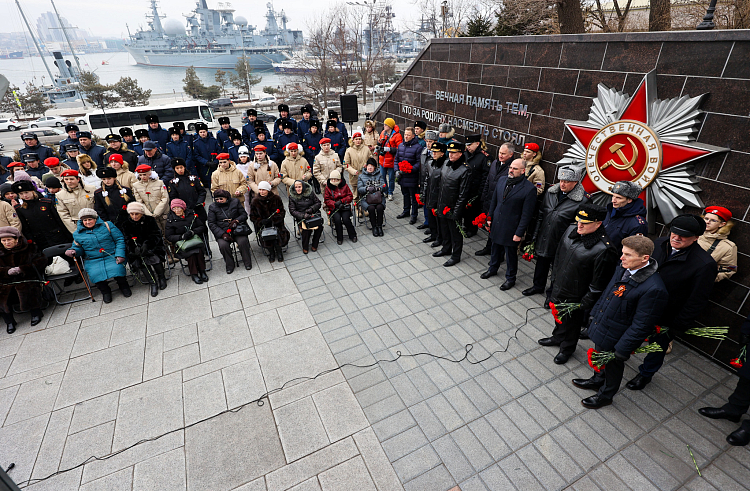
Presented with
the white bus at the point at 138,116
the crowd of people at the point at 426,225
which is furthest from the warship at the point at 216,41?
the crowd of people at the point at 426,225

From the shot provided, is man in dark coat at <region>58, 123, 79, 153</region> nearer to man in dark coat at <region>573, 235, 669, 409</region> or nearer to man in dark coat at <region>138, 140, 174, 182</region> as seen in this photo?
man in dark coat at <region>138, 140, 174, 182</region>

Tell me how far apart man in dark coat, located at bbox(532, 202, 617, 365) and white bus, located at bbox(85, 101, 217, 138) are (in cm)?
2131

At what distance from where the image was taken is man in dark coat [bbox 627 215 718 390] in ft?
11.2

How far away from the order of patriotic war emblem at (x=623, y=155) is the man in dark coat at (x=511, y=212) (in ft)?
3.20

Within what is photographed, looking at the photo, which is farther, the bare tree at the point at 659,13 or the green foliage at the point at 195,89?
the green foliage at the point at 195,89

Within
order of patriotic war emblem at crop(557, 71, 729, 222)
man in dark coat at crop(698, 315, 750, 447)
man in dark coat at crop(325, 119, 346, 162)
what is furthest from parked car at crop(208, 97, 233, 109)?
man in dark coat at crop(698, 315, 750, 447)

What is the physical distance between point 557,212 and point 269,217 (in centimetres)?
477

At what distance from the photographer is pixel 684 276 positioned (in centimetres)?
350

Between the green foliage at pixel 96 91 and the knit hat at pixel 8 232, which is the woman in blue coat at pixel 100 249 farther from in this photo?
the green foliage at pixel 96 91

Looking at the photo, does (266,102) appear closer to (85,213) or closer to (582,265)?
(85,213)

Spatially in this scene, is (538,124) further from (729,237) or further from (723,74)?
(729,237)

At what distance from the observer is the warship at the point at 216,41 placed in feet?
292

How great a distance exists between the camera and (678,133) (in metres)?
4.24

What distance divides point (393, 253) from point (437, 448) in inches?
155
